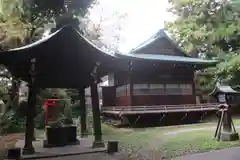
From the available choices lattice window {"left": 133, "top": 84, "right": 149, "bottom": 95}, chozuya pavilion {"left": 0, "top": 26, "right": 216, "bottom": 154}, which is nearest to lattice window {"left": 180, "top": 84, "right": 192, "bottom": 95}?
chozuya pavilion {"left": 0, "top": 26, "right": 216, "bottom": 154}

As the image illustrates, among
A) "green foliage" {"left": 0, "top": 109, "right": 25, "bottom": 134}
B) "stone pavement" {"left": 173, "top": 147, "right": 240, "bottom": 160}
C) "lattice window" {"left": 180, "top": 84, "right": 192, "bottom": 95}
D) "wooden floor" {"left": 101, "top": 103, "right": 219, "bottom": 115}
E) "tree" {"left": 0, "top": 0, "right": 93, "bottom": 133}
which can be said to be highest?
"tree" {"left": 0, "top": 0, "right": 93, "bottom": 133}

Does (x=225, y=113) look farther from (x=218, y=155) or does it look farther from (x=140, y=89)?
(x=140, y=89)

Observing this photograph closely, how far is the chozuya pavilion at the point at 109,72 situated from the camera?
316 inches

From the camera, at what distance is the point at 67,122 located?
1048 cm

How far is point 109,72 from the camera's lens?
10.3 m

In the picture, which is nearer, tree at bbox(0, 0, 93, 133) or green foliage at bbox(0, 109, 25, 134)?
tree at bbox(0, 0, 93, 133)

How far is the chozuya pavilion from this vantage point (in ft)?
26.3

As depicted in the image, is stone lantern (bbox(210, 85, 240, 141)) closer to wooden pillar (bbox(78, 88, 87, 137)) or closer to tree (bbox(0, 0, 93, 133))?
wooden pillar (bbox(78, 88, 87, 137))

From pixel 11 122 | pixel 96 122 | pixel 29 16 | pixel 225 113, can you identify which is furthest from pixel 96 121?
pixel 11 122

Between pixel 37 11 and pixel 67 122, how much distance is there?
14.8ft

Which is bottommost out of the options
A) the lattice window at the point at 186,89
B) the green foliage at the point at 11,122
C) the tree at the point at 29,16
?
the green foliage at the point at 11,122

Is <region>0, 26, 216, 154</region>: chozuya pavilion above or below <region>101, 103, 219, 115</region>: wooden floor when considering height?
above

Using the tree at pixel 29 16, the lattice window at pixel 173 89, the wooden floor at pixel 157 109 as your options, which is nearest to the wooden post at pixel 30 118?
the tree at pixel 29 16

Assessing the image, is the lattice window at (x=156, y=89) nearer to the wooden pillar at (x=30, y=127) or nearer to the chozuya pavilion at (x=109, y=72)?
the chozuya pavilion at (x=109, y=72)
